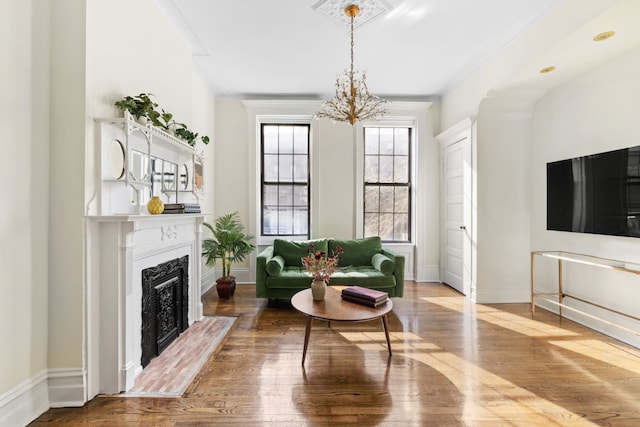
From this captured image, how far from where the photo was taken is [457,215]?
15.0ft

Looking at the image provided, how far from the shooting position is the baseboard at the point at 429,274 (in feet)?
16.7

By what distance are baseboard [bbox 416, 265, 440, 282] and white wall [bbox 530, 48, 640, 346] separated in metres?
1.50

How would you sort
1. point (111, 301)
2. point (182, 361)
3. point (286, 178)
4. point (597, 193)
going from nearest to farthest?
1. point (111, 301)
2. point (182, 361)
3. point (597, 193)
4. point (286, 178)

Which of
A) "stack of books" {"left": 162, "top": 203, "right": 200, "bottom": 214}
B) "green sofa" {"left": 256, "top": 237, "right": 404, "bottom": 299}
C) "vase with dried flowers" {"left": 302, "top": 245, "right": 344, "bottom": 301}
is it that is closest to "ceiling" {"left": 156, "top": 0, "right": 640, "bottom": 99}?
"stack of books" {"left": 162, "top": 203, "right": 200, "bottom": 214}

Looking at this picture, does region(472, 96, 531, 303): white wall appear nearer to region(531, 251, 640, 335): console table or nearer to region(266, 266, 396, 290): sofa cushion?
region(531, 251, 640, 335): console table

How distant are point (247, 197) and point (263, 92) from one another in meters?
1.68

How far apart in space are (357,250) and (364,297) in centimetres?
182

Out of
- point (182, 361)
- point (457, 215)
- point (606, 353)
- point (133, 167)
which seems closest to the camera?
point (133, 167)

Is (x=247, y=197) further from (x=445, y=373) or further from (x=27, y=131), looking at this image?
(x=445, y=373)

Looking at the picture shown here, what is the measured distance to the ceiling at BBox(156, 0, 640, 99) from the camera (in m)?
2.79

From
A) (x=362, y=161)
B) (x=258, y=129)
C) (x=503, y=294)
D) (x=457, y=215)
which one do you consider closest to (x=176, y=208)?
(x=258, y=129)

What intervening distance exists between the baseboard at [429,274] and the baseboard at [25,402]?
4.62 metres

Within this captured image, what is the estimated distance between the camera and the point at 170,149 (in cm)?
298

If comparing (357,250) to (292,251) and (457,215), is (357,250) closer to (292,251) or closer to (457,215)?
(292,251)
